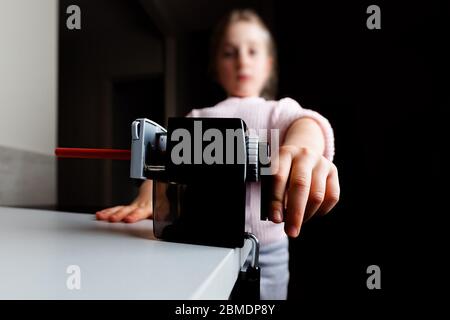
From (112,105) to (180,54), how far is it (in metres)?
1.08

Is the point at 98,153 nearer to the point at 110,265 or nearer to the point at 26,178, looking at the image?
the point at 110,265

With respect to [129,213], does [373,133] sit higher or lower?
Answer: higher

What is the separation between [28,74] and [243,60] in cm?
52

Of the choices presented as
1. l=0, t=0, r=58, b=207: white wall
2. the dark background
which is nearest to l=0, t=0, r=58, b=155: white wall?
l=0, t=0, r=58, b=207: white wall

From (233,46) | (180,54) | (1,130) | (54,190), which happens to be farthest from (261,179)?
(180,54)

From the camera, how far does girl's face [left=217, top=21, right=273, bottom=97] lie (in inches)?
27.7

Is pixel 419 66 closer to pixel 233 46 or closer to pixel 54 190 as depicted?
pixel 233 46

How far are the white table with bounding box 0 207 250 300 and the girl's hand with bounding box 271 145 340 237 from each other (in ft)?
0.17

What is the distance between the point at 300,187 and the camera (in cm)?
26

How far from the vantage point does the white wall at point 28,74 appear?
26.6 inches

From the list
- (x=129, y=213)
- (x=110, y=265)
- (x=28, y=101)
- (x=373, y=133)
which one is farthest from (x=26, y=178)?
(x=373, y=133)
